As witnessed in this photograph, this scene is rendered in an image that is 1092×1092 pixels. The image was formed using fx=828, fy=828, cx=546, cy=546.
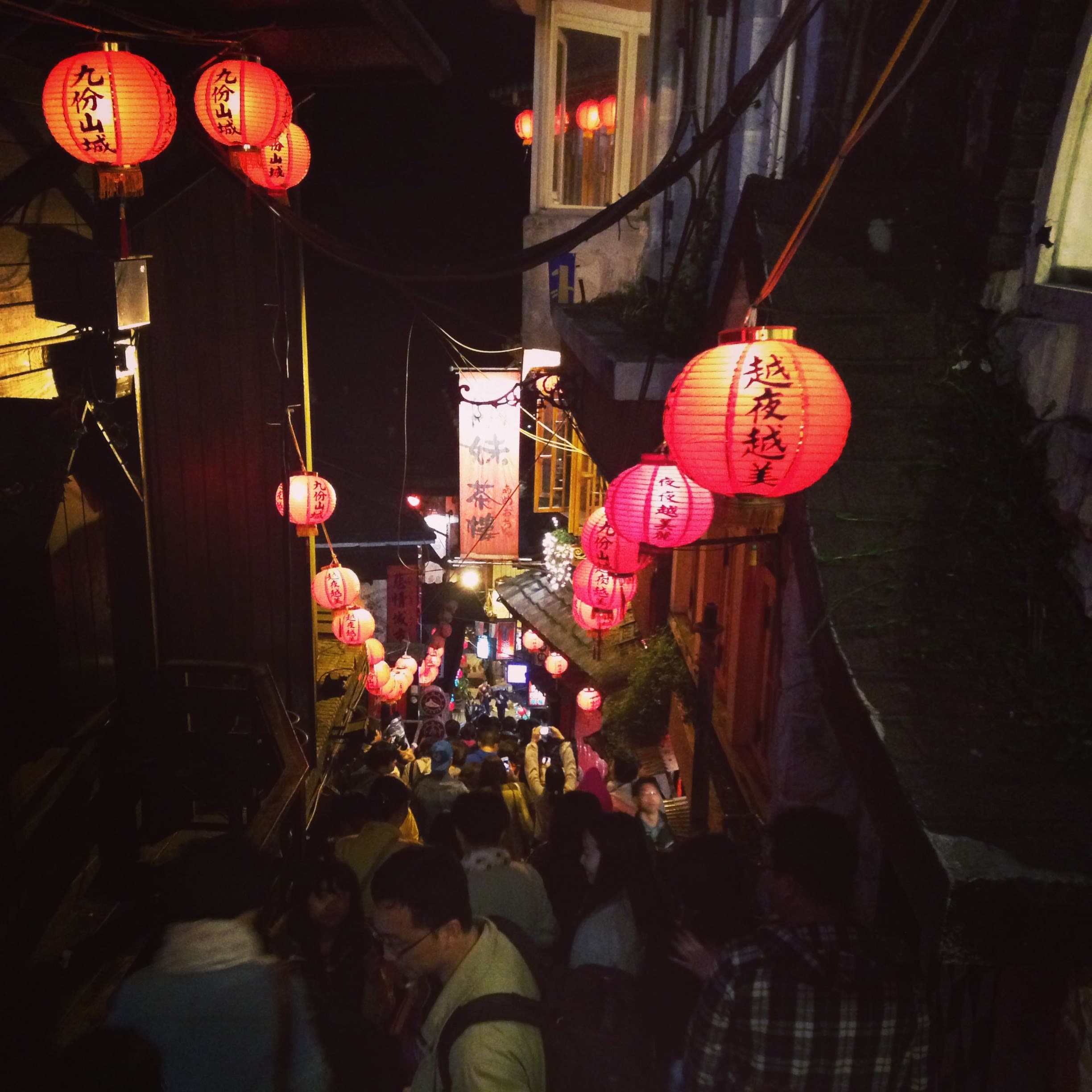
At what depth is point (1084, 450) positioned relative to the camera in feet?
13.1

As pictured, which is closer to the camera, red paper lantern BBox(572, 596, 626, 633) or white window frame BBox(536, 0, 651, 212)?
red paper lantern BBox(572, 596, 626, 633)

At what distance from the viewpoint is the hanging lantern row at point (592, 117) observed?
1527cm

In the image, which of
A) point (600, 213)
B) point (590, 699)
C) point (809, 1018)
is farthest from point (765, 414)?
point (590, 699)

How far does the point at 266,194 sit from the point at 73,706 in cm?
528

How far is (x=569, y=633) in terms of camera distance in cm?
1441

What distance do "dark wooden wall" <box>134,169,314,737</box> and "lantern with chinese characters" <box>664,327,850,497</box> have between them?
682 cm

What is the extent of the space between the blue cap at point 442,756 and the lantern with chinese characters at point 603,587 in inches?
134

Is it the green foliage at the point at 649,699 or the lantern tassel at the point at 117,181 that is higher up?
the lantern tassel at the point at 117,181

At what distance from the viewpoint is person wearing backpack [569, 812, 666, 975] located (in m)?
4.47

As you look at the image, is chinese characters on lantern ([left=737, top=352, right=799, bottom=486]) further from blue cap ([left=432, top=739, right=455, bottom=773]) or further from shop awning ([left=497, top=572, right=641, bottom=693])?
shop awning ([left=497, top=572, right=641, bottom=693])

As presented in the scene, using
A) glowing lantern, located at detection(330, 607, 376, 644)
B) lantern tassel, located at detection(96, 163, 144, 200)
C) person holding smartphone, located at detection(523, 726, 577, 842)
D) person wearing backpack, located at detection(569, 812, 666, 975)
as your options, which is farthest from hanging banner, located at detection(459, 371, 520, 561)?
person wearing backpack, located at detection(569, 812, 666, 975)

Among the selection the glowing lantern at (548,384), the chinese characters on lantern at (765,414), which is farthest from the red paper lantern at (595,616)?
the chinese characters on lantern at (765,414)

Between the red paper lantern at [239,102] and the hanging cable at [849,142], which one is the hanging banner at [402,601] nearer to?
the red paper lantern at [239,102]

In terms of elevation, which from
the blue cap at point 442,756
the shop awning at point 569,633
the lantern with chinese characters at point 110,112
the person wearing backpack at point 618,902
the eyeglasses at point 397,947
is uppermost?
the lantern with chinese characters at point 110,112
